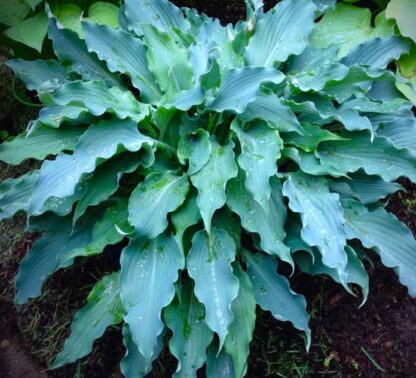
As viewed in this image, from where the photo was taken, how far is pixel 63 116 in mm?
1977

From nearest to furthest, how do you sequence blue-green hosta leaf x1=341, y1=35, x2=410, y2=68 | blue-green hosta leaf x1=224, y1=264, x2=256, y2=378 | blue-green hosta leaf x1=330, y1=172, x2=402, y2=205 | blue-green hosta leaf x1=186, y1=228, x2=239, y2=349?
blue-green hosta leaf x1=186, y1=228, x2=239, y2=349 → blue-green hosta leaf x1=224, y1=264, x2=256, y2=378 → blue-green hosta leaf x1=330, y1=172, x2=402, y2=205 → blue-green hosta leaf x1=341, y1=35, x2=410, y2=68

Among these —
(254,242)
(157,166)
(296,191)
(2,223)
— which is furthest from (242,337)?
(2,223)

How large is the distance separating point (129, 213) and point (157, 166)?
0.83 ft

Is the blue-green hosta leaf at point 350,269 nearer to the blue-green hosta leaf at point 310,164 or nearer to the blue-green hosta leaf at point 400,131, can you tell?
the blue-green hosta leaf at point 310,164

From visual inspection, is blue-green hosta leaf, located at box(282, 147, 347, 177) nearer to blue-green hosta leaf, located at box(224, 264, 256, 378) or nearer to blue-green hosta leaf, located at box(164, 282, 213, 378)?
blue-green hosta leaf, located at box(224, 264, 256, 378)

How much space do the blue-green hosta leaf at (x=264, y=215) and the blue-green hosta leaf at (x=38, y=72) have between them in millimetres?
958

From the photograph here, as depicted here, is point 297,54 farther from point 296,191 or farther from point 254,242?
point 254,242

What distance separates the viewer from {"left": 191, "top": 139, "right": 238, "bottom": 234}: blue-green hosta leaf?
1791 mm

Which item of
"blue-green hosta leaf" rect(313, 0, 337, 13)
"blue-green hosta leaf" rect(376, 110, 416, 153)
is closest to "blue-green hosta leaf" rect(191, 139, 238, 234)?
"blue-green hosta leaf" rect(376, 110, 416, 153)

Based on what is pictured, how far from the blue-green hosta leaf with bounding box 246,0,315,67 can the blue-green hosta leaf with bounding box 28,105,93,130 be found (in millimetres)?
695

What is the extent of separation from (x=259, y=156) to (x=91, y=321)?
859 millimetres

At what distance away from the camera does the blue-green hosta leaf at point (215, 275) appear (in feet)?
5.64

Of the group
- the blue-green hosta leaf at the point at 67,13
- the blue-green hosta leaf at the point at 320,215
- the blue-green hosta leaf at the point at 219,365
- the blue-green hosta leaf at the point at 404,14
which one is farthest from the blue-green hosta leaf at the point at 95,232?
the blue-green hosta leaf at the point at 404,14

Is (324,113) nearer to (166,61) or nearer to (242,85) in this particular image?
(242,85)
